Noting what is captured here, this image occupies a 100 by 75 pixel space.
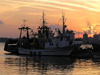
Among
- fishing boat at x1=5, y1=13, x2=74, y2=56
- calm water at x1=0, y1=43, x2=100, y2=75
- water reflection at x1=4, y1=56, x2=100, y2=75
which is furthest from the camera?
fishing boat at x1=5, y1=13, x2=74, y2=56

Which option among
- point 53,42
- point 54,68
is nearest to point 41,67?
point 54,68

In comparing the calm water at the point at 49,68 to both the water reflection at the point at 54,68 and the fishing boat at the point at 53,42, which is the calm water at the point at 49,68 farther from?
the fishing boat at the point at 53,42

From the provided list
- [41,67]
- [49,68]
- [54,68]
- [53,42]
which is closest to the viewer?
[54,68]

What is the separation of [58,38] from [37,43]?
20.1 m

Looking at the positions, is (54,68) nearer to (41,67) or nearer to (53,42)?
(41,67)

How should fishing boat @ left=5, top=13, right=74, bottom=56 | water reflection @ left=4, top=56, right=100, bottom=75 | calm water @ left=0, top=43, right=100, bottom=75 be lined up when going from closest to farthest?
calm water @ left=0, top=43, right=100, bottom=75, water reflection @ left=4, top=56, right=100, bottom=75, fishing boat @ left=5, top=13, right=74, bottom=56

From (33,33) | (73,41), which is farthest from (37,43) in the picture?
(73,41)

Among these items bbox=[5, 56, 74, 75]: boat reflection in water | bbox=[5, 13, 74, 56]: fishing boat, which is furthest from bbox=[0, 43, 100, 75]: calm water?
bbox=[5, 13, 74, 56]: fishing boat

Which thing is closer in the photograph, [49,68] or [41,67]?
[49,68]

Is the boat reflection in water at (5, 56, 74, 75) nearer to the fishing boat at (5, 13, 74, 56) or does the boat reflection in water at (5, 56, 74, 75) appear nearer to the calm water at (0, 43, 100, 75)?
the calm water at (0, 43, 100, 75)

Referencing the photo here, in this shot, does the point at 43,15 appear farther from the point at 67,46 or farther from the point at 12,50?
the point at 12,50

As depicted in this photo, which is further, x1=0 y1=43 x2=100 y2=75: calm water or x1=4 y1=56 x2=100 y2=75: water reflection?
x1=4 y1=56 x2=100 y2=75: water reflection

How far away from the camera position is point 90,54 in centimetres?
9538

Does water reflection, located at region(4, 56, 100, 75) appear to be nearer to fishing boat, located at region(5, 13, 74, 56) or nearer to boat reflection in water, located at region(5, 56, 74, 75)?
boat reflection in water, located at region(5, 56, 74, 75)
